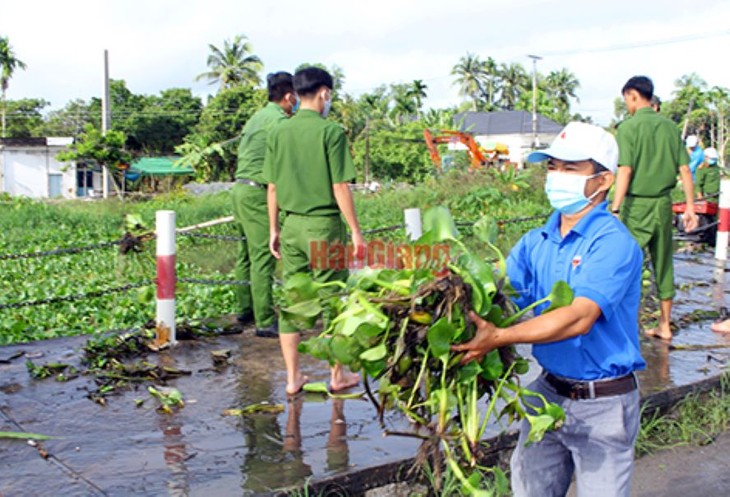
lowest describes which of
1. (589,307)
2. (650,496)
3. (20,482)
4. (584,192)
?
(650,496)

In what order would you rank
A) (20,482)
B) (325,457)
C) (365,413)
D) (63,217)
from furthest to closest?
(63,217), (365,413), (325,457), (20,482)

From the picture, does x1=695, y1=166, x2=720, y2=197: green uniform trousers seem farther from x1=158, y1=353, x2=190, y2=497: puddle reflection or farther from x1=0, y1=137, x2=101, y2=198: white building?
x1=0, y1=137, x2=101, y2=198: white building

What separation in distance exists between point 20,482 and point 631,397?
268cm

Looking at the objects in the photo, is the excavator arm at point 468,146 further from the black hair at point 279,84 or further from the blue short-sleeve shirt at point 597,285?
the blue short-sleeve shirt at point 597,285

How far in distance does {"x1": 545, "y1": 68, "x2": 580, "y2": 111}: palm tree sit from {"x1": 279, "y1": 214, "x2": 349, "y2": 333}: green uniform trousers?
72.8 meters

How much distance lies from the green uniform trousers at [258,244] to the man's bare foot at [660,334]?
3.21 m

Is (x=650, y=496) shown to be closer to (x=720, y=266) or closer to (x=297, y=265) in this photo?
(x=297, y=265)

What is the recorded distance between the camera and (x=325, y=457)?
3.86 meters

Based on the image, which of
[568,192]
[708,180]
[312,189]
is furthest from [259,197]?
[708,180]

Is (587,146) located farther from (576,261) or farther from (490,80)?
(490,80)

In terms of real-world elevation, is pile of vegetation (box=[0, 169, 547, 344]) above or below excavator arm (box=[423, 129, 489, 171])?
below

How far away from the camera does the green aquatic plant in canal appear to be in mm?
2389

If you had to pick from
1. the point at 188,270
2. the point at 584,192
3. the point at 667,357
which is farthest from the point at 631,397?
the point at 188,270

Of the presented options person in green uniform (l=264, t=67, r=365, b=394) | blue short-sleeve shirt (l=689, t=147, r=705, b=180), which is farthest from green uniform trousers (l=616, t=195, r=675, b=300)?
blue short-sleeve shirt (l=689, t=147, r=705, b=180)
